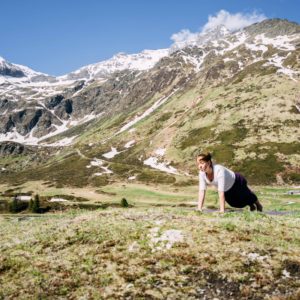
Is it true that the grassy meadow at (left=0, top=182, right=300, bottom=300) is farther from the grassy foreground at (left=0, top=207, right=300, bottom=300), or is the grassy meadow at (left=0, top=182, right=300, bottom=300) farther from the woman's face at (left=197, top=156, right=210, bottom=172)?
the woman's face at (left=197, top=156, right=210, bottom=172)

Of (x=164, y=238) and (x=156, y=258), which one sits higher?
(x=164, y=238)

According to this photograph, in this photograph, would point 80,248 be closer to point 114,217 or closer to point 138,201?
point 114,217

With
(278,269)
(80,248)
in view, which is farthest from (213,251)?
(80,248)

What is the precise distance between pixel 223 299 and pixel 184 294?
1.32 m

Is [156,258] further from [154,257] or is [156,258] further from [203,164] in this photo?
[203,164]

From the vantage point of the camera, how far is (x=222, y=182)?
17688 millimetres

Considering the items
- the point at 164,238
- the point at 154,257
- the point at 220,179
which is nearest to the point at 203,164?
the point at 220,179

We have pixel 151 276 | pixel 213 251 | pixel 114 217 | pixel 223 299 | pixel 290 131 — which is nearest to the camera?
pixel 223 299

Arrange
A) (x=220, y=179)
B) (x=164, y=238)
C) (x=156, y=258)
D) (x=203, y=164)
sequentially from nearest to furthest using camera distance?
(x=156, y=258)
(x=164, y=238)
(x=203, y=164)
(x=220, y=179)

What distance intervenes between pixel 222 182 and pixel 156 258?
16.7 feet

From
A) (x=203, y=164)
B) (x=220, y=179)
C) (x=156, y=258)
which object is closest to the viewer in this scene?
(x=156, y=258)

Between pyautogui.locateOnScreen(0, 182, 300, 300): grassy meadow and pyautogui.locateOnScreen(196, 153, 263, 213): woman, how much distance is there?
931 millimetres

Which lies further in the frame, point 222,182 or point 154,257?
point 222,182

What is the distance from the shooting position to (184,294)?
41.8 feet
